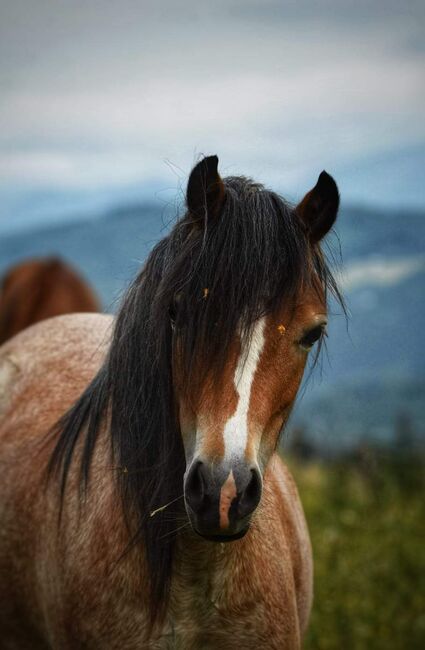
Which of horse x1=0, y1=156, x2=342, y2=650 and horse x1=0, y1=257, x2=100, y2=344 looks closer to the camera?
horse x1=0, y1=156, x2=342, y2=650

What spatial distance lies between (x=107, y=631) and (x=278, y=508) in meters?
0.78

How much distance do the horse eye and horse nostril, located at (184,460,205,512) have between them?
564 mm

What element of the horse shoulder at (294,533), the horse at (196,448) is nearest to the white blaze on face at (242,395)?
the horse at (196,448)

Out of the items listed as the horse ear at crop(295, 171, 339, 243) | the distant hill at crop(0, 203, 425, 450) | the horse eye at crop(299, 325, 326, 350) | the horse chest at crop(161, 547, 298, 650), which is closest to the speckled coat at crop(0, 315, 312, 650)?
the horse chest at crop(161, 547, 298, 650)

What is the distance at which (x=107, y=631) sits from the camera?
2680 mm

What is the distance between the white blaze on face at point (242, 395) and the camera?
207 cm

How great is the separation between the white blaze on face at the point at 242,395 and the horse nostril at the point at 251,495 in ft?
0.27

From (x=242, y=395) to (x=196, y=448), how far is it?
19 cm

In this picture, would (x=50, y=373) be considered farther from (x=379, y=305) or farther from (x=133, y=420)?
(x=379, y=305)

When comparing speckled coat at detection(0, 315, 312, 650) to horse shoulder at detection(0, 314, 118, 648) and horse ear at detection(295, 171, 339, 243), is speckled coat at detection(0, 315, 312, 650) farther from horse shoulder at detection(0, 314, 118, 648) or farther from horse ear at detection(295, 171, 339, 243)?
horse ear at detection(295, 171, 339, 243)

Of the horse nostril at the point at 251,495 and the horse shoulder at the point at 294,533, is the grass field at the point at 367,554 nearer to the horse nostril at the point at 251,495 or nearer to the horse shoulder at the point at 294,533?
the horse shoulder at the point at 294,533

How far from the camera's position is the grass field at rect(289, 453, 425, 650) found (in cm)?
551

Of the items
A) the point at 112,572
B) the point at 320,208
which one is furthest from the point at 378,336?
the point at 112,572

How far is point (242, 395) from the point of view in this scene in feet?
7.18
